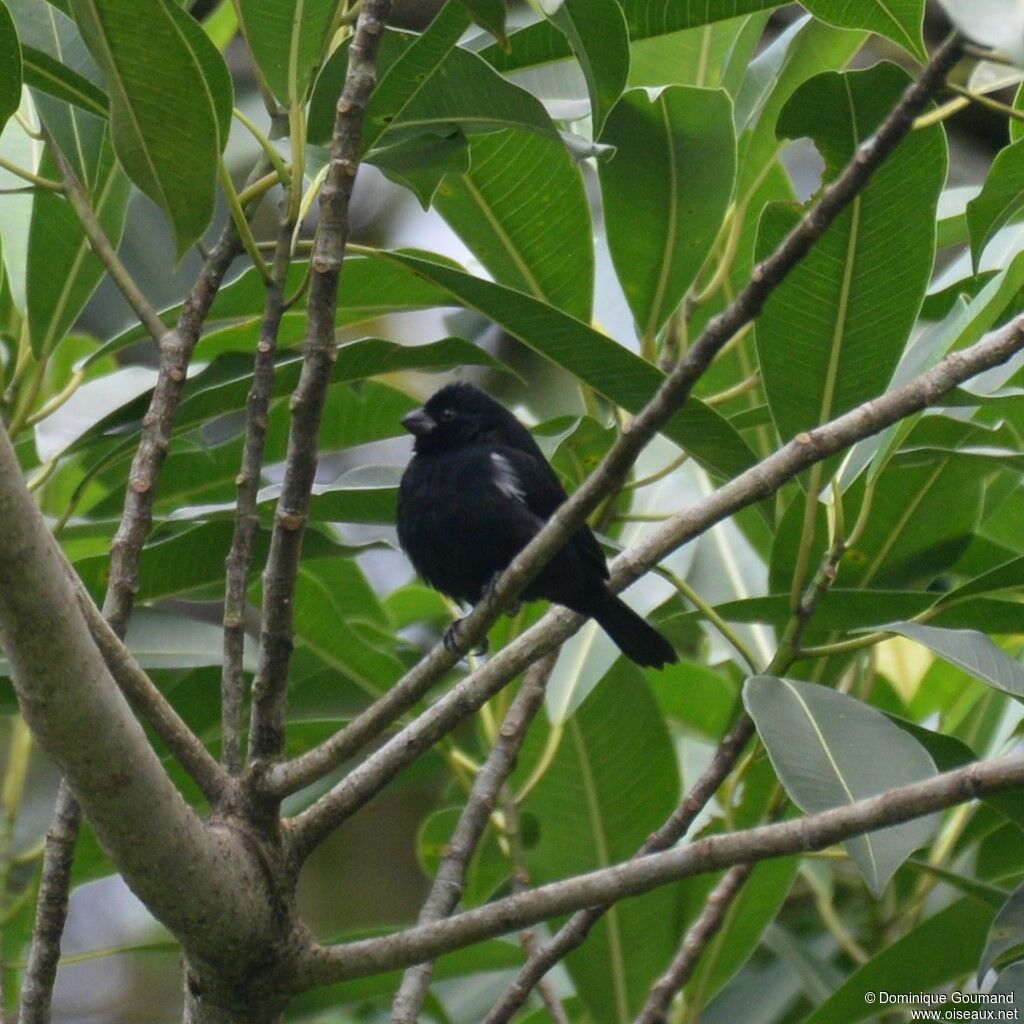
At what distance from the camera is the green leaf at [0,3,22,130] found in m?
2.22

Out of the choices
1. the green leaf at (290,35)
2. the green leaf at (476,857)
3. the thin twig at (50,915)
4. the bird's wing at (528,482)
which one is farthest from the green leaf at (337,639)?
the green leaf at (290,35)

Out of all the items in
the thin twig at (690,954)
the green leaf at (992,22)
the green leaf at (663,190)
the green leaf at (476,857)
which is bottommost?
the green leaf at (476,857)

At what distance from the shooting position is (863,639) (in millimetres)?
2543

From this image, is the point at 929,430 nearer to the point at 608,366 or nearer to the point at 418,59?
the point at 608,366

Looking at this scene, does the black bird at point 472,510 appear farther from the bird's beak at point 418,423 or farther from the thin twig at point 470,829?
the thin twig at point 470,829

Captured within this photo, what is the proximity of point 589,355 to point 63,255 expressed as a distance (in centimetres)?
112

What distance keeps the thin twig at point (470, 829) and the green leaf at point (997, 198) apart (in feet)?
3.57

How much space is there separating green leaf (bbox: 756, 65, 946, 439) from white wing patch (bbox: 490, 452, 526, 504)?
1.12 m

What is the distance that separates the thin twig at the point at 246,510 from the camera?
2.13 metres

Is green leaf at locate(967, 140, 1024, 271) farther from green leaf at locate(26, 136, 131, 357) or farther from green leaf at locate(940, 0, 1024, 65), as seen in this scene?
green leaf at locate(26, 136, 131, 357)

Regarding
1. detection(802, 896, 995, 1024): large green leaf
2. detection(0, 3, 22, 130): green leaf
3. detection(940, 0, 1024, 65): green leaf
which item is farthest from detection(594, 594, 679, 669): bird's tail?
detection(940, 0, 1024, 65): green leaf

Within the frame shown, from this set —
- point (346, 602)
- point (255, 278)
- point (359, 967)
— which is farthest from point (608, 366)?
point (346, 602)

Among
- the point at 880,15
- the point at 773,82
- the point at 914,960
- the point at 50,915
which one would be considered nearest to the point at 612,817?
the point at 914,960

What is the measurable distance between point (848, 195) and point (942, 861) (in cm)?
191
